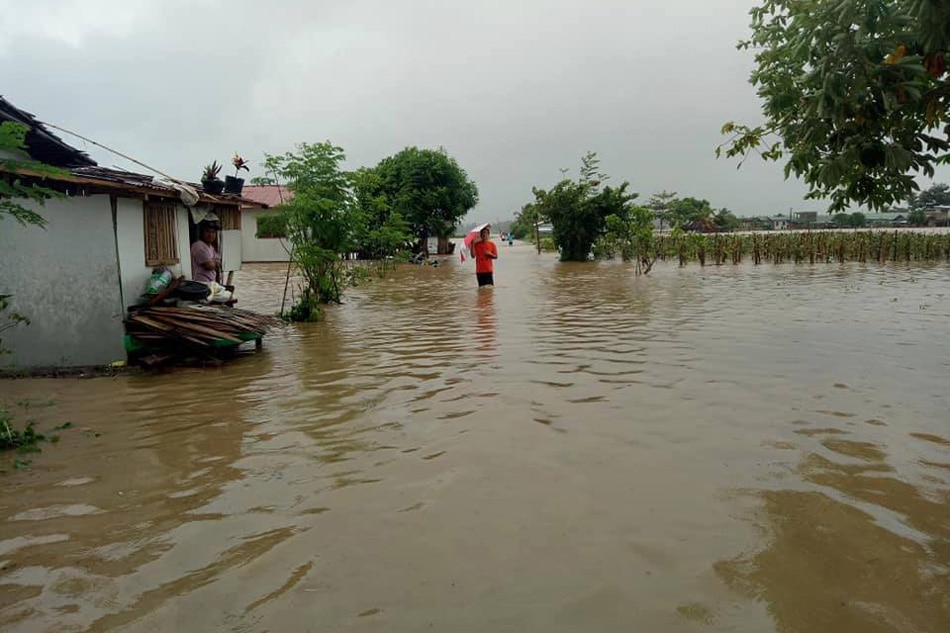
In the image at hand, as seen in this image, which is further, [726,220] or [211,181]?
[726,220]

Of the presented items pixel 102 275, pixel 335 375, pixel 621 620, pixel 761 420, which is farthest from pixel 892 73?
pixel 102 275

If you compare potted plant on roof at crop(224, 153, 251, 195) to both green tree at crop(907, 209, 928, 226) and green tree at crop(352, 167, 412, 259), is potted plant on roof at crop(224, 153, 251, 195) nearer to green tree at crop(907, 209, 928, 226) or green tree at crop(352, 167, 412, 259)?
green tree at crop(352, 167, 412, 259)

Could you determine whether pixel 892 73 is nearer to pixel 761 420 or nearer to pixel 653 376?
pixel 761 420

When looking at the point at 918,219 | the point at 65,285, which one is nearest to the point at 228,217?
the point at 65,285

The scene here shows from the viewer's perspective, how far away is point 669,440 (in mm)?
4605

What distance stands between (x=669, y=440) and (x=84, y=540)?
12.7 feet

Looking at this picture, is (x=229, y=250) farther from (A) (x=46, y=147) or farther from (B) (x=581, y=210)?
(B) (x=581, y=210)

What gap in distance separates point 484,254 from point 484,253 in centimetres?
5

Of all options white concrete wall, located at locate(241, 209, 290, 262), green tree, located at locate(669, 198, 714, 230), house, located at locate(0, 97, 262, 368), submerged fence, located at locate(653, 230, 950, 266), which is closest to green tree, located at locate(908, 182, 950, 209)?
green tree, located at locate(669, 198, 714, 230)

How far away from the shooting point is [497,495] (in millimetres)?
3771

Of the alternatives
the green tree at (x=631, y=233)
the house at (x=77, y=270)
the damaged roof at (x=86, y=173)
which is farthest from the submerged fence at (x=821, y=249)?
the house at (x=77, y=270)

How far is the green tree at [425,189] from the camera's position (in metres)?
33.7

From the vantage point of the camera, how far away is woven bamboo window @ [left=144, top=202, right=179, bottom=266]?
28.4 feet

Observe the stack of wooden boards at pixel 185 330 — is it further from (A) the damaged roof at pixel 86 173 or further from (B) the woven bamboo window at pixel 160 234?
(A) the damaged roof at pixel 86 173
